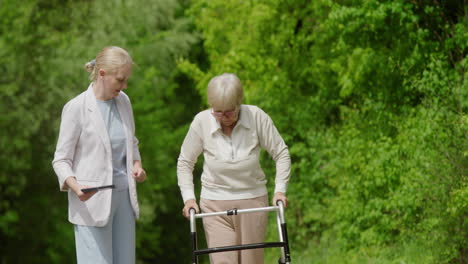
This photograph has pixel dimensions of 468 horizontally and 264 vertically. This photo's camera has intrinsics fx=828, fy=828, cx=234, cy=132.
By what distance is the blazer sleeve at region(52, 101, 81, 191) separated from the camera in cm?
443

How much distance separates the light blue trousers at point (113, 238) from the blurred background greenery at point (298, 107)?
316 centimetres

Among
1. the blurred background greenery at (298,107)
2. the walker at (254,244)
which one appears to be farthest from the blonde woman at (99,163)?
the blurred background greenery at (298,107)

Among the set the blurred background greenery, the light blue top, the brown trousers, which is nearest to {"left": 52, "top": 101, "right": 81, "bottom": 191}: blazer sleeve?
the light blue top

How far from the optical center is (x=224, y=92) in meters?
4.62

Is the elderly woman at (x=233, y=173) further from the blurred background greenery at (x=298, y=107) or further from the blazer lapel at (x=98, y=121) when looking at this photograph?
the blurred background greenery at (x=298, y=107)

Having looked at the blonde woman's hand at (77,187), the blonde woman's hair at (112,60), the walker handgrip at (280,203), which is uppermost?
the blonde woman's hair at (112,60)

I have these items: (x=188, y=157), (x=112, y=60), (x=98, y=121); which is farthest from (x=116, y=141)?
(x=188, y=157)

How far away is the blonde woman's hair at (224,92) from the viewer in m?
4.63

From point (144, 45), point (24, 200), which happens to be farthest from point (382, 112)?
point (144, 45)

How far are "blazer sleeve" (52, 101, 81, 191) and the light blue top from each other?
0.16 meters

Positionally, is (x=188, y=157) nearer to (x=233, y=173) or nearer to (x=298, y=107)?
(x=233, y=173)

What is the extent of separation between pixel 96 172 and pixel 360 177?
5495 millimetres

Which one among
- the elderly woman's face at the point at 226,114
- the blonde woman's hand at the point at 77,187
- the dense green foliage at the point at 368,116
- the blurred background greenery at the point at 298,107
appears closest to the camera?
the blonde woman's hand at the point at 77,187

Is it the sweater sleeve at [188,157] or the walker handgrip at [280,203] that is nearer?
the walker handgrip at [280,203]
